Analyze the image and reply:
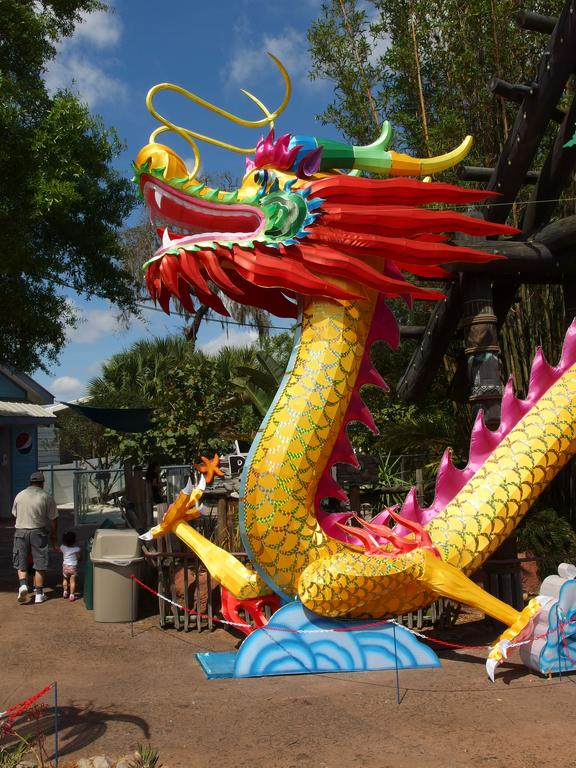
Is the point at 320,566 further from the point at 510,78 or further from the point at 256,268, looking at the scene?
the point at 510,78

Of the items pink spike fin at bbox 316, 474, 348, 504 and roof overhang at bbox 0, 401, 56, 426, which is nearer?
pink spike fin at bbox 316, 474, 348, 504

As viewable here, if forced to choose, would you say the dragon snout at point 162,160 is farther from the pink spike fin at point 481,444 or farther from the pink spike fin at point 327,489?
the pink spike fin at point 481,444

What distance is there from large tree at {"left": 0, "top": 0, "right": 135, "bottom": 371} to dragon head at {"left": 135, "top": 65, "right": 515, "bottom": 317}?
2.67m

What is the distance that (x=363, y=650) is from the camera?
5.35 meters

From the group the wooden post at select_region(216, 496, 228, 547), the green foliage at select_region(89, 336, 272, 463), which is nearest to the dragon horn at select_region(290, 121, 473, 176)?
the wooden post at select_region(216, 496, 228, 547)

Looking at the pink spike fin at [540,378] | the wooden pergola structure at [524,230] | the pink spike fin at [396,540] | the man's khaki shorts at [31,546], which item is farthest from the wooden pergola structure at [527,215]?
the man's khaki shorts at [31,546]

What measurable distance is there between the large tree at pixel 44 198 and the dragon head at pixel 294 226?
267 cm

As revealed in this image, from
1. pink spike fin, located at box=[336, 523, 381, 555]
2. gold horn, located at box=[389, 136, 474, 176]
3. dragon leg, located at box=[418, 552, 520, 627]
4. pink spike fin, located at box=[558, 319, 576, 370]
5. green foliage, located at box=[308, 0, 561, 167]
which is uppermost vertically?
green foliage, located at box=[308, 0, 561, 167]

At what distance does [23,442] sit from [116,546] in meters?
11.8

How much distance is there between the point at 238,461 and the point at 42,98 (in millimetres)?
8752

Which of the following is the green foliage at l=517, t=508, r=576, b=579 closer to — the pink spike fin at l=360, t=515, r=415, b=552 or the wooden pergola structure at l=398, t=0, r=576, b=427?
the wooden pergola structure at l=398, t=0, r=576, b=427

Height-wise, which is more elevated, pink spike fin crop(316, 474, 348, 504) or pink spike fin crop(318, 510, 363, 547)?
pink spike fin crop(316, 474, 348, 504)

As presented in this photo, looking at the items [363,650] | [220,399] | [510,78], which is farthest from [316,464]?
[220,399]

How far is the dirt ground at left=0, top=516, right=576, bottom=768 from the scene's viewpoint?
12.9 ft
